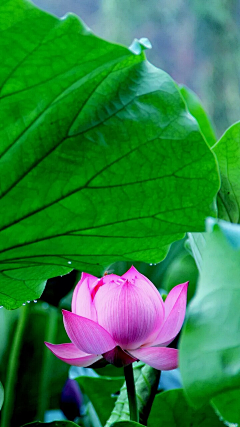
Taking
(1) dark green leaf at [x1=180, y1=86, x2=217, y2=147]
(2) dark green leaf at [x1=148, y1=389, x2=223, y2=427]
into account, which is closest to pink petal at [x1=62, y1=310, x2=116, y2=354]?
(2) dark green leaf at [x1=148, y1=389, x2=223, y2=427]

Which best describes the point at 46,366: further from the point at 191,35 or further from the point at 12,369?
the point at 191,35

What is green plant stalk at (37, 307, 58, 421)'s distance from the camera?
0.54 metres

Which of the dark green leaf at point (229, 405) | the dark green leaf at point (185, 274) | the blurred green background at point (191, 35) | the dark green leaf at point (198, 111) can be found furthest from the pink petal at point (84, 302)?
the blurred green background at point (191, 35)

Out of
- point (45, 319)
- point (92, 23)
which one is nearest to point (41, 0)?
point (92, 23)

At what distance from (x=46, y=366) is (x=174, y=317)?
0.29 m

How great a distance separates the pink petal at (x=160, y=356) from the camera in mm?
320

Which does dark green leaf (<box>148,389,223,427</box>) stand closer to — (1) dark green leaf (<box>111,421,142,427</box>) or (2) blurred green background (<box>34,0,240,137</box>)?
(1) dark green leaf (<box>111,421,142,427</box>)

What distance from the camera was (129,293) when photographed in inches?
12.7

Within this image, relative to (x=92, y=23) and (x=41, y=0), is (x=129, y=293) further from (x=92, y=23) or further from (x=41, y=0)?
(x=92, y=23)

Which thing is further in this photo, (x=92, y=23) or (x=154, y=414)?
(x=92, y=23)

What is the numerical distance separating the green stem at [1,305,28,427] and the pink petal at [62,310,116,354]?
0.77 feet

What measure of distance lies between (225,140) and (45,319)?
1.01ft

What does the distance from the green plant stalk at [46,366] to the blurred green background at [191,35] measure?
17.8 feet

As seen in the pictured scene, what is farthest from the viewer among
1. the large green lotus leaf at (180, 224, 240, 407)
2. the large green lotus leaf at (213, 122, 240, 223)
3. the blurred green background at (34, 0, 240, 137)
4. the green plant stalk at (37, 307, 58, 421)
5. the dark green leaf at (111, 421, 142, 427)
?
the blurred green background at (34, 0, 240, 137)
